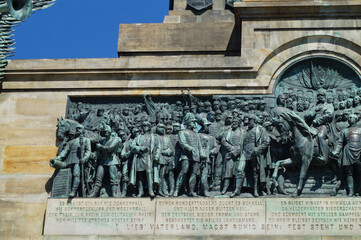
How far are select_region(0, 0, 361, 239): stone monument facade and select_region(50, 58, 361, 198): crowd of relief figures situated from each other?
0.03 m

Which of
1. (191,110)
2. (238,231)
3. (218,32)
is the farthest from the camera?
(218,32)

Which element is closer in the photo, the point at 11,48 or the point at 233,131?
the point at 233,131

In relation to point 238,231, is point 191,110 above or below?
above

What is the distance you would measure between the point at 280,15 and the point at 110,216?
6.54 meters

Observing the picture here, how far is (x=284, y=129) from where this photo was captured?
68.8 feet

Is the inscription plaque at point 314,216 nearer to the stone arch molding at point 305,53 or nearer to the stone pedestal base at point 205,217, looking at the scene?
the stone pedestal base at point 205,217

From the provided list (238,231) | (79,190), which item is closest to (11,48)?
(79,190)

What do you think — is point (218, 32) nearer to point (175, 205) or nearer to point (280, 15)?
point (280, 15)

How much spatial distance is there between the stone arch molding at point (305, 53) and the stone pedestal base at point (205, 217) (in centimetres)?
314

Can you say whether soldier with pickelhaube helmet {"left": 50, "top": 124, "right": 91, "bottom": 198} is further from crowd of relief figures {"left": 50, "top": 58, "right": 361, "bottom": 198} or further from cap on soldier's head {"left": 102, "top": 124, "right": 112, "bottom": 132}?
cap on soldier's head {"left": 102, "top": 124, "right": 112, "bottom": 132}

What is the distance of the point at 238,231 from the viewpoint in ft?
66.3

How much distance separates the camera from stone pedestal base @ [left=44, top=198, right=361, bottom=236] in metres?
20.1

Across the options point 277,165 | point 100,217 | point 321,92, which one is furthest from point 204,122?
point 100,217

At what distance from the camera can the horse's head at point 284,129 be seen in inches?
826
